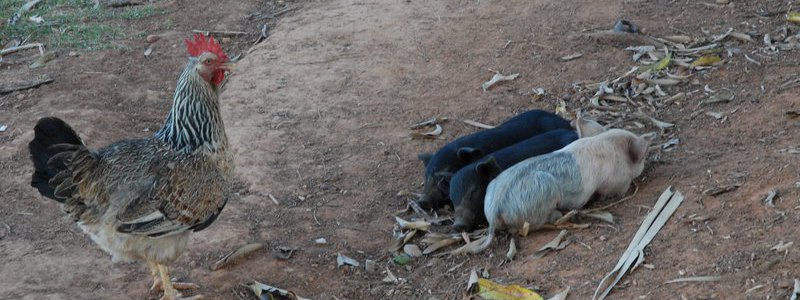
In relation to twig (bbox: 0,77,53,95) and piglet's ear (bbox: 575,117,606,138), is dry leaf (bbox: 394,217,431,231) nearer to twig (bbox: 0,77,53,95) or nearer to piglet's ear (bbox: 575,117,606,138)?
piglet's ear (bbox: 575,117,606,138)

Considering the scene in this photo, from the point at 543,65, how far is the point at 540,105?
679 millimetres

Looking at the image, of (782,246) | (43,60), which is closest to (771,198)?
(782,246)

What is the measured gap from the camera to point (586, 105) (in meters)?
7.98

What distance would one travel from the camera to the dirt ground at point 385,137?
557 cm

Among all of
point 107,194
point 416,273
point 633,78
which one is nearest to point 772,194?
point 416,273

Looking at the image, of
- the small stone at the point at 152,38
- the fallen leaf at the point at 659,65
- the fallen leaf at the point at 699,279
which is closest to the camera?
the fallen leaf at the point at 699,279

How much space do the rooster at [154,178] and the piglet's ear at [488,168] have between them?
1.62 metres

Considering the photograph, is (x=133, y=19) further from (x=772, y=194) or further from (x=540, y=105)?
(x=772, y=194)

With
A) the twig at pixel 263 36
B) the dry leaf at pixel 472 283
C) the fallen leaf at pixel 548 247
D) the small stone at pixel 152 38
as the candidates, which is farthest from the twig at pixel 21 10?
the fallen leaf at pixel 548 247

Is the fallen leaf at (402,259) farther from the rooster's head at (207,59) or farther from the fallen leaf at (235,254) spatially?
the rooster's head at (207,59)

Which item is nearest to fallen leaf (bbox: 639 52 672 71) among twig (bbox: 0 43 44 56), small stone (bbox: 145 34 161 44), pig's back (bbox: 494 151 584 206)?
pig's back (bbox: 494 151 584 206)

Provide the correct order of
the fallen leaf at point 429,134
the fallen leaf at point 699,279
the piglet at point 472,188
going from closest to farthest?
the fallen leaf at point 699,279 → the piglet at point 472,188 → the fallen leaf at point 429,134

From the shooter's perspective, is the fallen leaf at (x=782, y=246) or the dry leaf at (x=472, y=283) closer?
the fallen leaf at (x=782, y=246)

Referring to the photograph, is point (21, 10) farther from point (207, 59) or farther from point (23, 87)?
point (207, 59)
